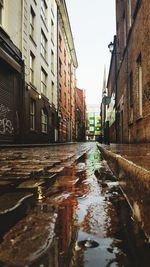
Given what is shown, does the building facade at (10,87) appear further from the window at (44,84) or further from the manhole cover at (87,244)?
A: the manhole cover at (87,244)

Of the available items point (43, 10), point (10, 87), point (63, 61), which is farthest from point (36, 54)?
point (63, 61)

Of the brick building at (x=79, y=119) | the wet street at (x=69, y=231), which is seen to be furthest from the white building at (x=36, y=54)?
the brick building at (x=79, y=119)

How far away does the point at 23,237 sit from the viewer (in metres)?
0.81

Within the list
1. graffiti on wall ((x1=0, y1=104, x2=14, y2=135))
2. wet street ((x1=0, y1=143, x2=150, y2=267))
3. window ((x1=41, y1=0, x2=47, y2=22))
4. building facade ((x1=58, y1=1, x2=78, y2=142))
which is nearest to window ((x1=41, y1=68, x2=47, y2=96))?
window ((x1=41, y1=0, x2=47, y2=22))

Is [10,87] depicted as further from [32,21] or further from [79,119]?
[79,119]

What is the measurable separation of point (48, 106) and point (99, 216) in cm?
1829

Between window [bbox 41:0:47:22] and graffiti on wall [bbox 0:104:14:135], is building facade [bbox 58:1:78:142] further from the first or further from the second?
graffiti on wall [bbox 0:104:14:135]

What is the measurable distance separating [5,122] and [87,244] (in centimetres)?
1078

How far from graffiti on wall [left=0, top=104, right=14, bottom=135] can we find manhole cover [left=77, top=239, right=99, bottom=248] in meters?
10.3

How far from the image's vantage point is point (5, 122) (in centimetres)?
1120

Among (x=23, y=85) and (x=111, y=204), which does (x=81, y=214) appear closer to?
(x=111, y=204)

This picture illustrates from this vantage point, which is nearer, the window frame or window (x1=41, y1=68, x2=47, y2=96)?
the window frame

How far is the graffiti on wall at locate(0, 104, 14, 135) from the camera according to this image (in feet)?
35.6

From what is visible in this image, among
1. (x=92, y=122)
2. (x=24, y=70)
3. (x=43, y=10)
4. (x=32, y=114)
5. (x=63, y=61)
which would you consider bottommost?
(x=32, y=114)
